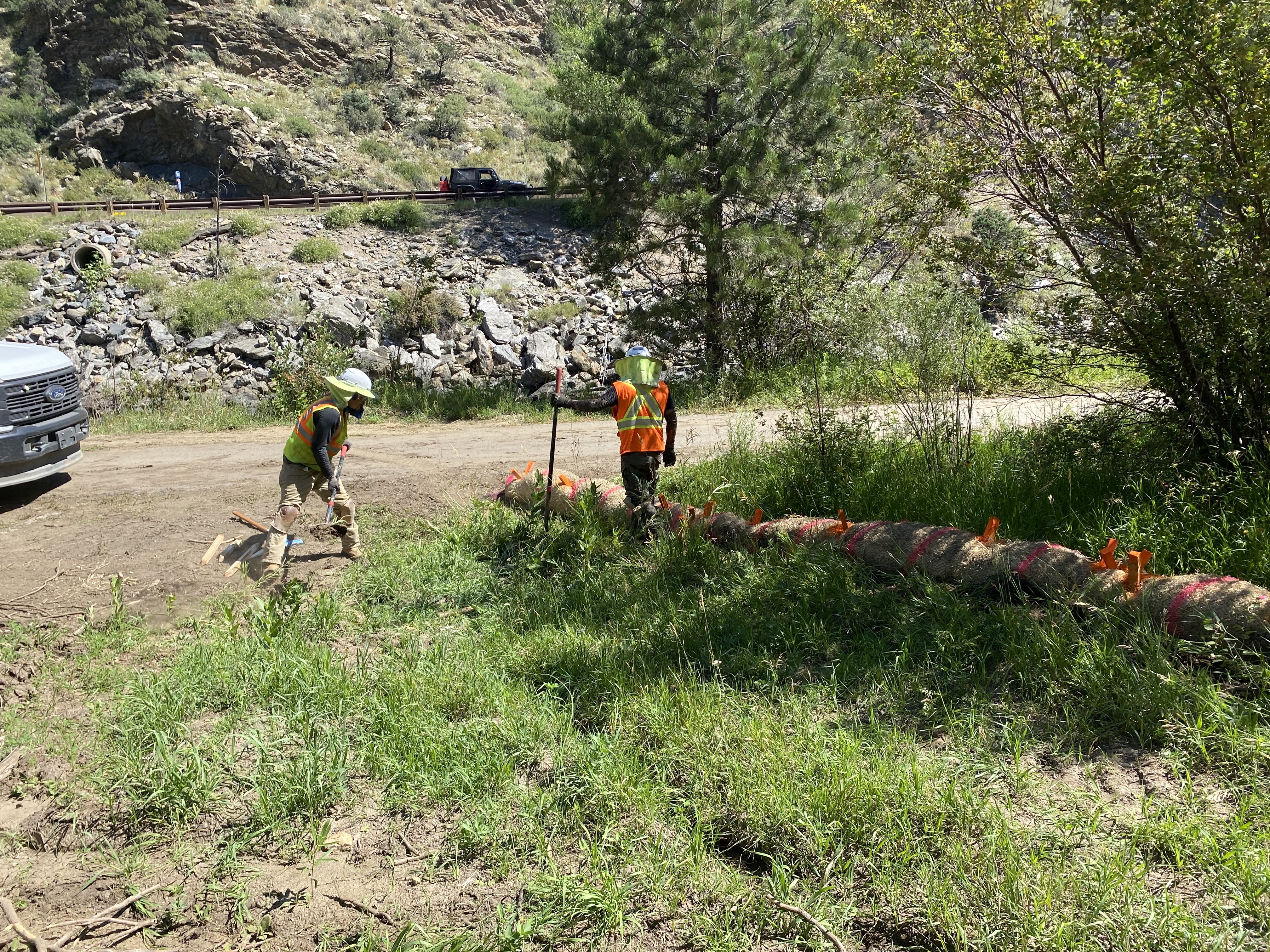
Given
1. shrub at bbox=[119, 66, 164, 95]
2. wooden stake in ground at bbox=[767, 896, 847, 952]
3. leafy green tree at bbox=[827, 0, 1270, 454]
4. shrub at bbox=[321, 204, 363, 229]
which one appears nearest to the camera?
wooden stake in ground at bbox=[767, 896, 847, 952]

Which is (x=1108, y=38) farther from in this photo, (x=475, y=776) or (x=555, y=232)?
(x=555, y=232)

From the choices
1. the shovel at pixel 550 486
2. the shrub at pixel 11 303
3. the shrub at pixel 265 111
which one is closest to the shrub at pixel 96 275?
the shrub at pixel 11 303

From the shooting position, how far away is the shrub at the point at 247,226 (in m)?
24.2

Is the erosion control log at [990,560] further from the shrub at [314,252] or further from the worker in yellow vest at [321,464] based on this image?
the shrub at [314,252]

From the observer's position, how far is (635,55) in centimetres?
1484

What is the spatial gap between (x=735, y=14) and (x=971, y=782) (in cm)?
1419

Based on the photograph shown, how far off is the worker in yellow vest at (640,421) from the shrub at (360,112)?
126 feet

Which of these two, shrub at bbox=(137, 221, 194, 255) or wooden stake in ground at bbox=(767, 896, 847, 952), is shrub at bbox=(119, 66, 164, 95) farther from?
wooden stake in ground at bbox=(767, 896, 847, 952)

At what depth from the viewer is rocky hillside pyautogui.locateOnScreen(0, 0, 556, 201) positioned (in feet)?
116

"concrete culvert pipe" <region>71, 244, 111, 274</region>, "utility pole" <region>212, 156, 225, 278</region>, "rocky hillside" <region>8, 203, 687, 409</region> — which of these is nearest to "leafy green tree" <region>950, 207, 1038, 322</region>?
"rocky hillside" <region>8, 203, 687, 409</region>

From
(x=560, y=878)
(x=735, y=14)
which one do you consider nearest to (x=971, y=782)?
(x=560, y=878)

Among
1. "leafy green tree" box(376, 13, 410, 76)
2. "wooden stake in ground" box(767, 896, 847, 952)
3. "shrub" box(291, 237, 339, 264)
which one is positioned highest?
"leafy green tree" box(376, 13, 410, 76)

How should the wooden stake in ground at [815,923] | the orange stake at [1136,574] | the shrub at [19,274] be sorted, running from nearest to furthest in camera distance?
the wooden stake in ground at [815,923] < the orange stake at [1136,574] < the shrub at [19,274]

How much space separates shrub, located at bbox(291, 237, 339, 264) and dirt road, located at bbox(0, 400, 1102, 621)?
1044cm
